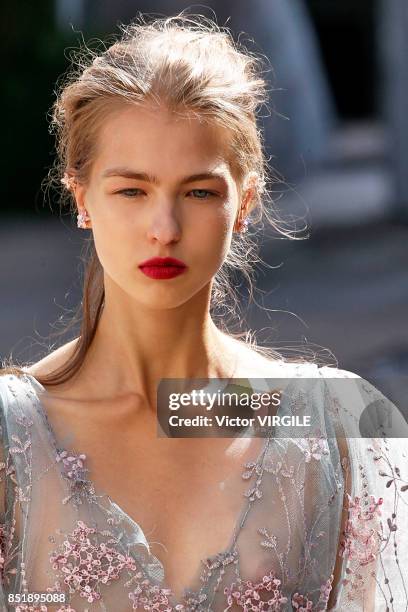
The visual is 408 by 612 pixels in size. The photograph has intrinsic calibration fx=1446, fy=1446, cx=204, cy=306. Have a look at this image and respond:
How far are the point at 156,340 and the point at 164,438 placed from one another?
0.52 ft

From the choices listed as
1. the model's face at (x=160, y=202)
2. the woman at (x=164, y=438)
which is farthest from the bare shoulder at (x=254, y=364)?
the model's face at (x=160, y=202)

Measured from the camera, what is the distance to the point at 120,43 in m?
2.39

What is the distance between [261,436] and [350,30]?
2573cm

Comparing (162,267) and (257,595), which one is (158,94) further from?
(257,595)

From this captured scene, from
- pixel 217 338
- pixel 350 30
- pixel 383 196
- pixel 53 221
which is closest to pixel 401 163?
pixel 383 196

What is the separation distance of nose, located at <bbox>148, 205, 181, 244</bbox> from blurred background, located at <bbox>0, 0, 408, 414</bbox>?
593 cm

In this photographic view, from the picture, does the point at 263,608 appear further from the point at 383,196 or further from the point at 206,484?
the point at 383,196

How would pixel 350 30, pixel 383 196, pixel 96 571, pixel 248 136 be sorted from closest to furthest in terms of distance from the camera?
pixel 96 571
pixel 248 136
pixel 383 196
pixel 350 30

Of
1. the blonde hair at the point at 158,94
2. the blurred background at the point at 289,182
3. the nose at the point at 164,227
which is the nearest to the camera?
the nose at the point at 164,227

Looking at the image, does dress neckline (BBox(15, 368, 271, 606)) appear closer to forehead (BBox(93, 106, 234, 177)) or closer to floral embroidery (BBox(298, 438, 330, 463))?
floral embroidery (BBox(298, 438, 330, 463))

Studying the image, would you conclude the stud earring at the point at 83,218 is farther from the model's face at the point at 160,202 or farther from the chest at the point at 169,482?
the chest at the point at 169,482

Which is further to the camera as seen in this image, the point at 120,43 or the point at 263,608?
the point at 120,43

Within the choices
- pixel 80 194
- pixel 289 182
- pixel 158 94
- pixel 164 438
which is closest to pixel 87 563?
pixel 164 438

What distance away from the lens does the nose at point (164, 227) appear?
2.17 meters
